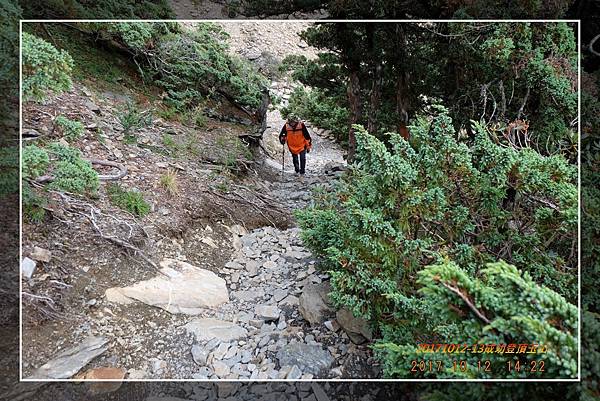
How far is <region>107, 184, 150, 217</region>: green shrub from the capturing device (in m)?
1.47

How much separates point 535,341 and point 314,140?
1.17 m

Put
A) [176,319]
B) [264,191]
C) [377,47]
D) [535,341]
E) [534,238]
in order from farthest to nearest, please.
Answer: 1. [377,47]
2. [264,191]
3. [534,238]
4. [176,319]
5. [535,341]

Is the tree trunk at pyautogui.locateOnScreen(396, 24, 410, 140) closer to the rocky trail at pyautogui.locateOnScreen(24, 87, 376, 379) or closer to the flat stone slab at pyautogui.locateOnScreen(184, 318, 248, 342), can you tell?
the rocky trail at pyautogui.locateOnScreen(24, 87, 376, 379)

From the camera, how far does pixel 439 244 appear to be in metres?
1.58

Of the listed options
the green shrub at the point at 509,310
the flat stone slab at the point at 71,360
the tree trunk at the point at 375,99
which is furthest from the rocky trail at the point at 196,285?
the green shrub at the point at 509,310

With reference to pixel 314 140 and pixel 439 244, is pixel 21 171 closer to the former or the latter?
pixel 314 140

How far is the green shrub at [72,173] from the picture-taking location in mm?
1425

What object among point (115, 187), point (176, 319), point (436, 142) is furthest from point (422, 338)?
point (115, 187)

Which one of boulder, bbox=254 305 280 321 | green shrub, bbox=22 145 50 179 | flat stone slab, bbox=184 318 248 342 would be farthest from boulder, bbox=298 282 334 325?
green shrub, bbox=22 145 50 179

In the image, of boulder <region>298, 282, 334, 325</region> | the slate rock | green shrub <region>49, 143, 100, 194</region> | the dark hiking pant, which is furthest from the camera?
the dark hiking pant

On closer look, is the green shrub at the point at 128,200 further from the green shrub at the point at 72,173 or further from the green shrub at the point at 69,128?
the green shrub at the point at 69,128

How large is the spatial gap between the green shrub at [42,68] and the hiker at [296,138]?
0.80 m

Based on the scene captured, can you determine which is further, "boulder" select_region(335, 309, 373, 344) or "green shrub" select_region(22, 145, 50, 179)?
"boulder" select_region(335, 309, 373, 344)

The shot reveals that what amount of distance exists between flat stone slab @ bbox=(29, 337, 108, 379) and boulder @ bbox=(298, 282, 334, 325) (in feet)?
2.28
